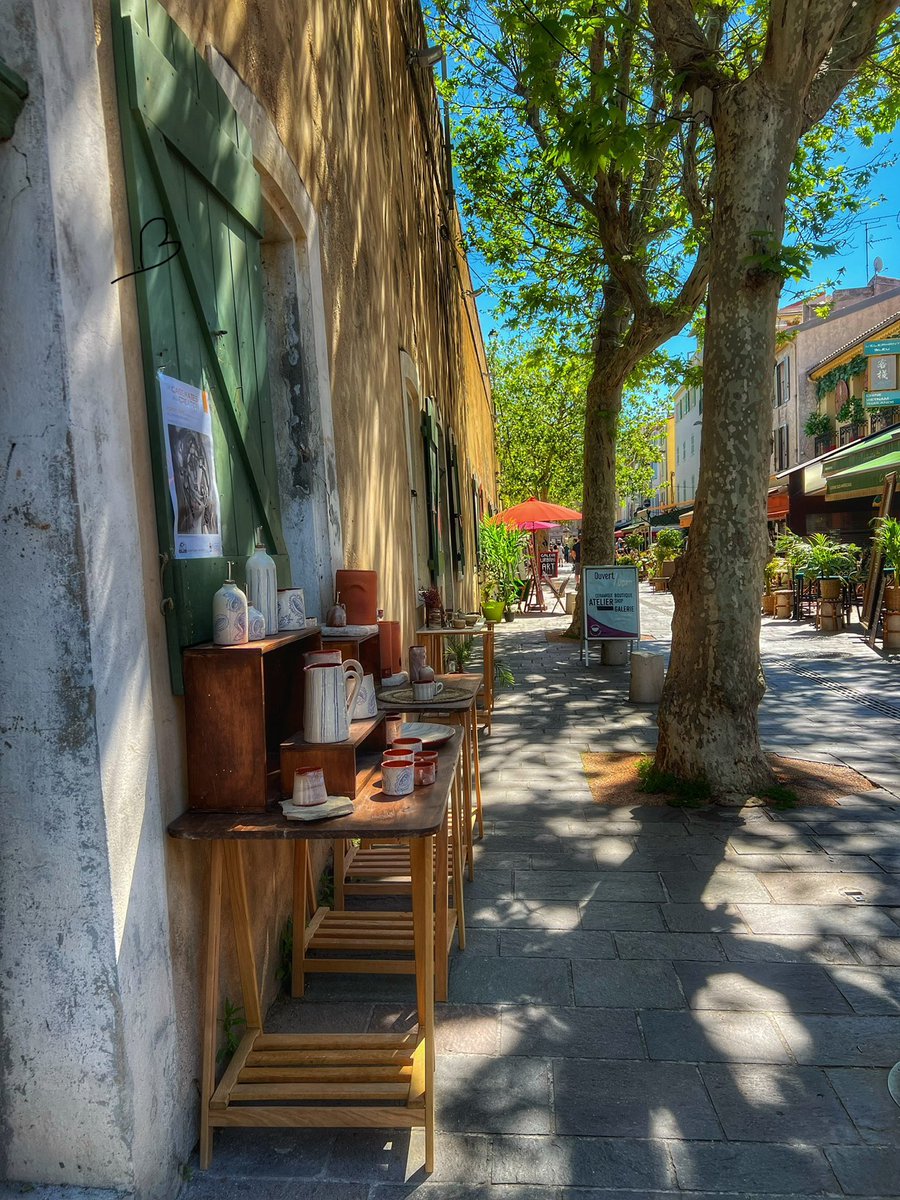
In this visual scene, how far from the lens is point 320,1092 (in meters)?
2.40

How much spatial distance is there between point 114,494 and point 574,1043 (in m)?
2.15

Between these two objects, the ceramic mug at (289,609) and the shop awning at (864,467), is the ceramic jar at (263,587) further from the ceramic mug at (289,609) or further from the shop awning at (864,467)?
the shop awning at (864,467)

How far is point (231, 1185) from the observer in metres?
2.20

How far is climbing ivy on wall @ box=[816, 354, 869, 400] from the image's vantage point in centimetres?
2653

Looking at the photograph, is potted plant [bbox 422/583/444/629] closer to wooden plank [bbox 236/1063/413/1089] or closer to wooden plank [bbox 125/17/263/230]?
wooden plank [bbox 125/17/263/230]

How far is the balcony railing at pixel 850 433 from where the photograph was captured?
27.2 m

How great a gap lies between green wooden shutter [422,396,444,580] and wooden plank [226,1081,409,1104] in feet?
20.7

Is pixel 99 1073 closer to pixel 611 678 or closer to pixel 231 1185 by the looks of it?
pixel 231 1185

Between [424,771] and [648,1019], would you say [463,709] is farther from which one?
[648,1019]

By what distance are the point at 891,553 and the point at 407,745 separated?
9.99 m

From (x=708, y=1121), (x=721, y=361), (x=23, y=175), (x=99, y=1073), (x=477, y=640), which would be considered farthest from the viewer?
(x=477, y=640)

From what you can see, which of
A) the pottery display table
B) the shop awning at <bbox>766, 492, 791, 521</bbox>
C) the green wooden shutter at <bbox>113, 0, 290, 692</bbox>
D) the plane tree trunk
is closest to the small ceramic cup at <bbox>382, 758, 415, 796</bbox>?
the green wooden shutter at <bbox>113, 0, 290, 692</bbox>

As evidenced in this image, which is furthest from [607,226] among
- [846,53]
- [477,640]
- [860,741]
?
[477,640]

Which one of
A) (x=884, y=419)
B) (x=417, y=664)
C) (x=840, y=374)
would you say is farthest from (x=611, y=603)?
(x=840, y=374)
